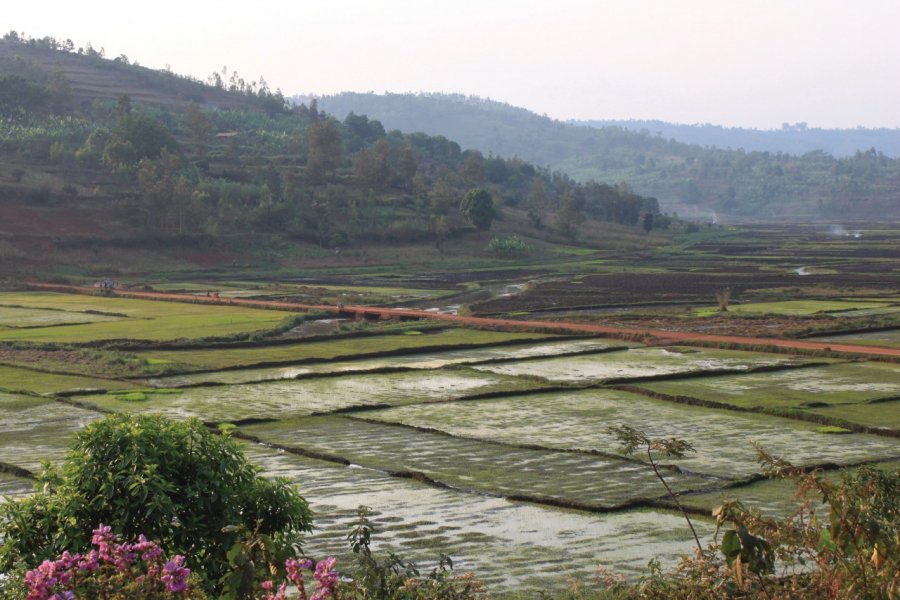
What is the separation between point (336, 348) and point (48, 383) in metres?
12.6

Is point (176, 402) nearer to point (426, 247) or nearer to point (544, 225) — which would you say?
point (426, 247)

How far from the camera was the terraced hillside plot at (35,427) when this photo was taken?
25875 millimetres

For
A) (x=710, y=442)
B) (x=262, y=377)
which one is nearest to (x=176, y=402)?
(x=262, y=377)

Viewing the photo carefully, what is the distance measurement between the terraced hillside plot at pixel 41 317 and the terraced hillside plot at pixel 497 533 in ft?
118

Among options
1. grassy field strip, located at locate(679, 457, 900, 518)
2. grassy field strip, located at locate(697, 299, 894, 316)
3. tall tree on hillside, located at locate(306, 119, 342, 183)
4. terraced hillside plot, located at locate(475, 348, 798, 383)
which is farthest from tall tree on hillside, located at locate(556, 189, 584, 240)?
grassy field strip, located at locate(679, 457, 900, 518)

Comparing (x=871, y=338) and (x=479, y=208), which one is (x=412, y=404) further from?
(x=479, y=208)

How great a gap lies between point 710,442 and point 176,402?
15.0 m

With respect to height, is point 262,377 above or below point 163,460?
below

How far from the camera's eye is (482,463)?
25125 millimetres

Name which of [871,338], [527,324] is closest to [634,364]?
[871,338]

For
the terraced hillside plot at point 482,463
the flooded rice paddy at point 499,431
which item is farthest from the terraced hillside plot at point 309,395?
the terraced hillside plot at point 482,463

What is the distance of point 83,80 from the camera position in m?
180

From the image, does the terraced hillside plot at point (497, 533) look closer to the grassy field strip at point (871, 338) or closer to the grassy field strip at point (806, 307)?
the grassy field strip at point (871, 338)

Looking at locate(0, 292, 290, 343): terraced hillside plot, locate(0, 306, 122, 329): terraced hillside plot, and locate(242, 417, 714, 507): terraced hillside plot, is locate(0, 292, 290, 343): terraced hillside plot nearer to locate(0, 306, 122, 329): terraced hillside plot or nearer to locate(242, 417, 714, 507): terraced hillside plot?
locate(0, 306, 122, 329): terraced hillside plot
